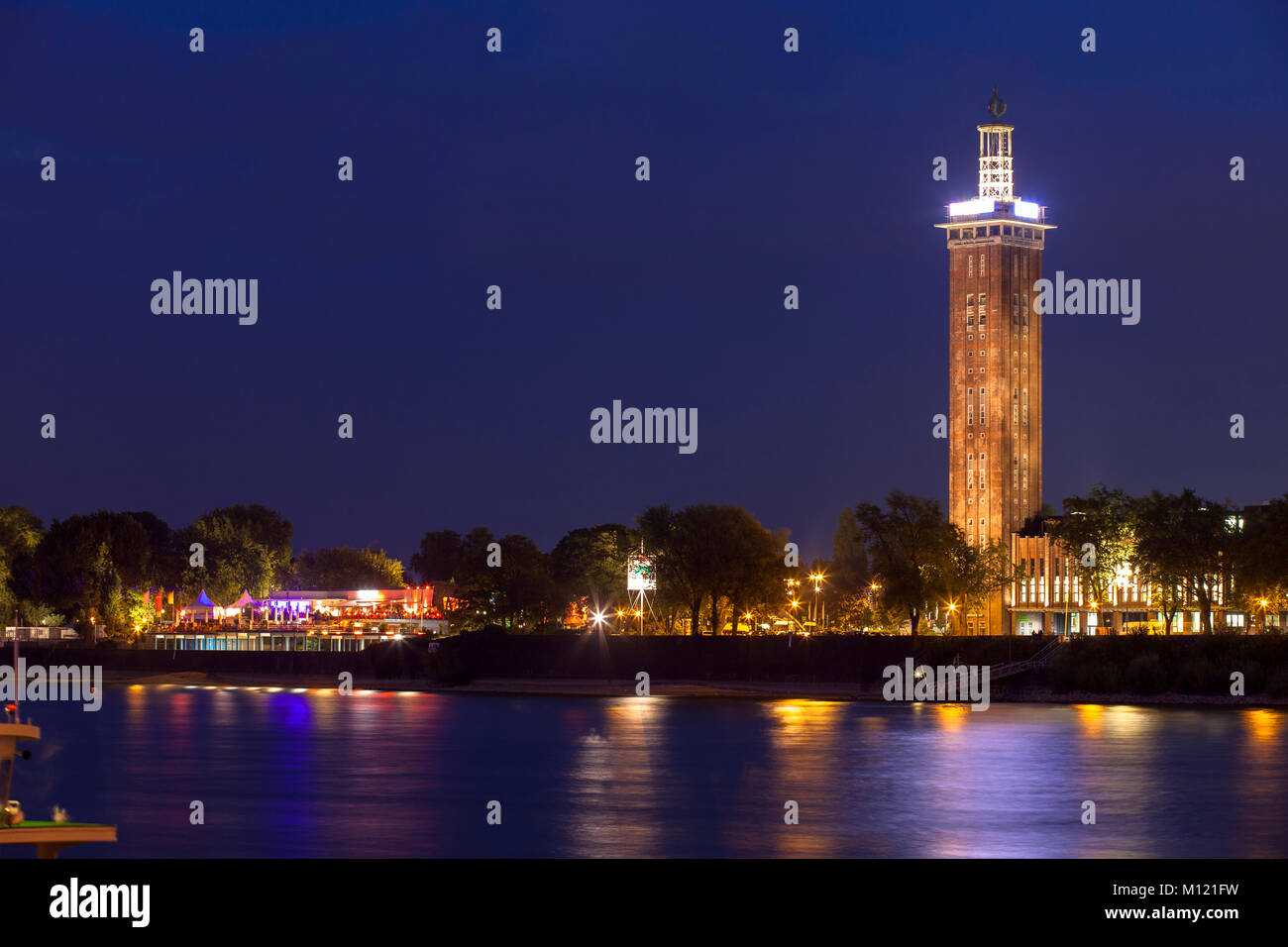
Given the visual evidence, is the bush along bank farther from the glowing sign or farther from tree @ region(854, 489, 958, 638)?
the glowing sign

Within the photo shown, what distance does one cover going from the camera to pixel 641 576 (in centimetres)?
19438

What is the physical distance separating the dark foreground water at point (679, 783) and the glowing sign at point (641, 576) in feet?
170

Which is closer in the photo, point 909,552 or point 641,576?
point 909,552

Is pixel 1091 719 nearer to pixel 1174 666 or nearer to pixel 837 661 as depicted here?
pixel 1174 666

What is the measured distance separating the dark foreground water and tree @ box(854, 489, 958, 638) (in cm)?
2369

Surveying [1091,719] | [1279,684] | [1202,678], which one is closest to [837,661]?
[1202,678]

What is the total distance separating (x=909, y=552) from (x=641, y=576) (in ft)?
134

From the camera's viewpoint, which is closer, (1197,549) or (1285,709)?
(1285,709)

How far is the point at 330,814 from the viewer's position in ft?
229

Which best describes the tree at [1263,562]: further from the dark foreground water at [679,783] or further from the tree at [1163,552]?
the dark foreground water at [679,783]
